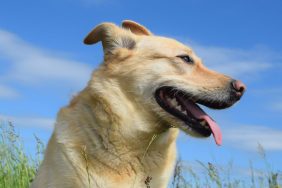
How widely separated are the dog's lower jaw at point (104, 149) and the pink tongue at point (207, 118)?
13.9 inches

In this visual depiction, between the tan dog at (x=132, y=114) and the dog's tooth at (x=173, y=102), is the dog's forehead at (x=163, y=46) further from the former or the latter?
the dog's tooth at (x=173, y=102)

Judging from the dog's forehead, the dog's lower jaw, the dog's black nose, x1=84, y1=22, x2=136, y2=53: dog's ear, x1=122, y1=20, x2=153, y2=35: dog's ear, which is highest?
x1=122, y1=20, x2=153, y2=35: dog's ear

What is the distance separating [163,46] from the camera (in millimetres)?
5691

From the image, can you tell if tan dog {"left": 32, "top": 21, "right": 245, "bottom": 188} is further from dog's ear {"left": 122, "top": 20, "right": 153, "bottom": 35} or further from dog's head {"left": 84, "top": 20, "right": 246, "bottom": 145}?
dog's ear {"left": 122, "top": 20, "right": 153, "bottom": 35}

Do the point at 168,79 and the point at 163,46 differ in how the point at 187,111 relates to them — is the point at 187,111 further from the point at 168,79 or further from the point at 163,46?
the point at 163,46

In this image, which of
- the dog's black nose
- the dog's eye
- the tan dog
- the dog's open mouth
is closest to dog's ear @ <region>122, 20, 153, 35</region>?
the tan dog

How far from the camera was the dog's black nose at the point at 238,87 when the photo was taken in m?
5.55

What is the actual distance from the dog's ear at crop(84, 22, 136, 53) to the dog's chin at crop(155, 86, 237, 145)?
682 millimetres

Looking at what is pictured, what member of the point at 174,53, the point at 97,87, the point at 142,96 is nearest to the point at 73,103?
the point at 97,87

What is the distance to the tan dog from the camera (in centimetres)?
509

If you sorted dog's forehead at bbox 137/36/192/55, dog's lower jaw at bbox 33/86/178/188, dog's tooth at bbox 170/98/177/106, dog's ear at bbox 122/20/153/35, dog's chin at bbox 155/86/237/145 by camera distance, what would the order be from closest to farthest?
dog's lower jaw at bbox 33/86/178/188 → dog's chin at bbox 155/86/237/145 → dog's tooth at bbox 170/98/177/106 → dog's forehead at bbox 137/36/192/55 → dog's ear at bbox 122/20/153/35

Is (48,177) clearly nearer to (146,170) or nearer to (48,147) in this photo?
(48,147)

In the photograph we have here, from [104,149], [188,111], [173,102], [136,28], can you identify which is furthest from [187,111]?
[136,28]

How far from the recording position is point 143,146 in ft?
17.4
